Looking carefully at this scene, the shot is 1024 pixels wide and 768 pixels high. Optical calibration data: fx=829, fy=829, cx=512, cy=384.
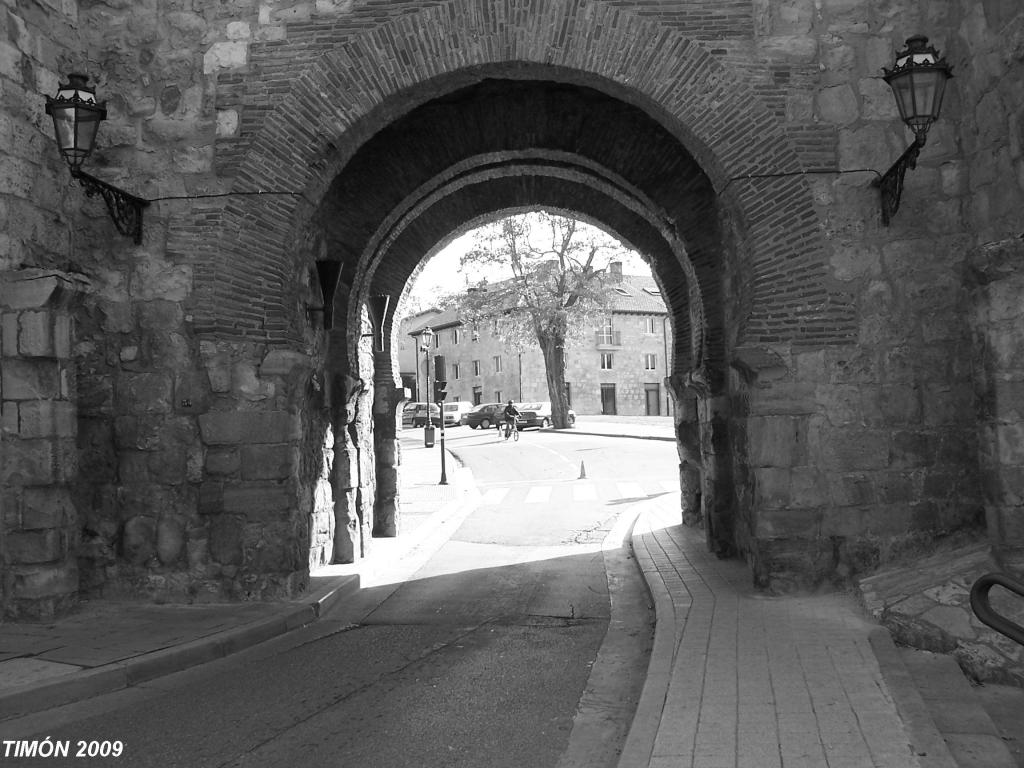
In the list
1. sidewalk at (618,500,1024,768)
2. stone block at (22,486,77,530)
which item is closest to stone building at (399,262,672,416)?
stone block at (22,486,77,530)

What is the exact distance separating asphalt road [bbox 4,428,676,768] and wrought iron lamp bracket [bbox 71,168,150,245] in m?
3.30

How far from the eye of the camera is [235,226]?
6430 mm

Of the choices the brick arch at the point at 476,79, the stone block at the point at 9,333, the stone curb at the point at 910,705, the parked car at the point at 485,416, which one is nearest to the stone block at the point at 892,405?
the brick arch at the point at 476,79

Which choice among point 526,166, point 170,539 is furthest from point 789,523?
point 526,166

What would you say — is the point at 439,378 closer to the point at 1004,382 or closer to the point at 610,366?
the point at 1004,382

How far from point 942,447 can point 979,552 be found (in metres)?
0.88

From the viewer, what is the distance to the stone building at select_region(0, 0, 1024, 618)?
19.1 ft

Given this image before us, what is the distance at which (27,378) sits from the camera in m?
5.70

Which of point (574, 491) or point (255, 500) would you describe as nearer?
point (255, 500)

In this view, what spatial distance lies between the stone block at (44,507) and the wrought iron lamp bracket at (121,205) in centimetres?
198

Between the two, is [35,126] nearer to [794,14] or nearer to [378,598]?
[378,598]

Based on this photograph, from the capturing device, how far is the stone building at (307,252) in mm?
5828

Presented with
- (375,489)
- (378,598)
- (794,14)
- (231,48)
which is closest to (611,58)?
(794,14)

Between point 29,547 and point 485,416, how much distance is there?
1451 inches
